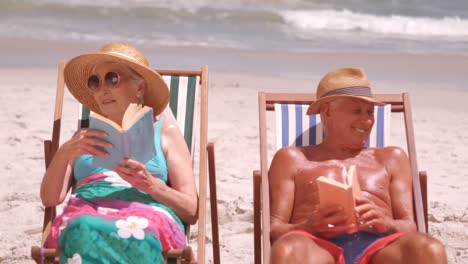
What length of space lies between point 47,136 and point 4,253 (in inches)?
94.5

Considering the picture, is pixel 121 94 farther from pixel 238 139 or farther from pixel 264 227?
pixel 238 139

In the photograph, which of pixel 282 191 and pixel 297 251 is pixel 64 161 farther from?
pixel 297 251

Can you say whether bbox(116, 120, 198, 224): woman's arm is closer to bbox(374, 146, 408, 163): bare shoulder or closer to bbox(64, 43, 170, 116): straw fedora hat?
bbox(64, 43, 170, 116): straw fedora hat

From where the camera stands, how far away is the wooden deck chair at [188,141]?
393 cm

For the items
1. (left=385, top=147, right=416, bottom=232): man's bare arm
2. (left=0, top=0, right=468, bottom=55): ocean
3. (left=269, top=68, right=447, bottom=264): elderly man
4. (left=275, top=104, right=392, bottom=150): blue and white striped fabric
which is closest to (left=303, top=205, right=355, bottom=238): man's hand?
(left=269, top=68, right=447, bottom=264): elderly man

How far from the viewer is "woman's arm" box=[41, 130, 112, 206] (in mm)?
3969

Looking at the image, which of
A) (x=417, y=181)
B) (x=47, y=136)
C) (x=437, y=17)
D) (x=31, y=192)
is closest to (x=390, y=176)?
(x=417, y=181)

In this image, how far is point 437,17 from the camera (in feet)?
50.0

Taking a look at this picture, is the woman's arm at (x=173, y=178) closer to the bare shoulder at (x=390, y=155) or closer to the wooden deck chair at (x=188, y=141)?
the wooden deck chair at (x=188, y=141)

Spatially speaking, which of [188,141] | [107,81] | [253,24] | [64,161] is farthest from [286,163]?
[253,24]

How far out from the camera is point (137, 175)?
3.96 m

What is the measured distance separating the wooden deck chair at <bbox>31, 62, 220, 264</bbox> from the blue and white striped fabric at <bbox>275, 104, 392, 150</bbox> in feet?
1.29

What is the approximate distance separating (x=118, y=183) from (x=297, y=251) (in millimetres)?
896

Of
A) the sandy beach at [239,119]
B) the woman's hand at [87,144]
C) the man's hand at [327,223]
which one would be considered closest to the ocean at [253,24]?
the sandy beach at [239,119]
